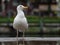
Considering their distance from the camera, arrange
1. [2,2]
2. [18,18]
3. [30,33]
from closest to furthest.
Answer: [18,18] → [30,33] → [2,2]

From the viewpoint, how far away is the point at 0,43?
736cm

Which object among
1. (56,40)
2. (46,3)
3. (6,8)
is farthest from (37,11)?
(56,40)

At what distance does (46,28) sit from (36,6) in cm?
1156

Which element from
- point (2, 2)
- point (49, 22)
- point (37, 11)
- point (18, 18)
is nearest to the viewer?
point (18, 18)

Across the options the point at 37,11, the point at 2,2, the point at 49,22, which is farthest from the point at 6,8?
the point at 49,22

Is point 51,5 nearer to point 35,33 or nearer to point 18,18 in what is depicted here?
point 35,33

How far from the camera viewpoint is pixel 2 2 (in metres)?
29.4

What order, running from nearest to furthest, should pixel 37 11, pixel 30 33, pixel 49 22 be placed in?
pixel 30 33 → pixel 49 22 → pixel 37 11

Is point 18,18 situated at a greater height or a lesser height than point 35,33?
greater

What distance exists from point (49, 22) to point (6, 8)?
1103cm

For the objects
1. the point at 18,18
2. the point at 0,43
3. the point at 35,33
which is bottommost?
the point at 35,33

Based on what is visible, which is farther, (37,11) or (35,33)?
(37,11)

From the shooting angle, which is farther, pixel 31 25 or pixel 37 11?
pixel 37 11

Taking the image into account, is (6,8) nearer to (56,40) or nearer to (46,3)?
(46,3)
